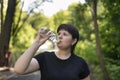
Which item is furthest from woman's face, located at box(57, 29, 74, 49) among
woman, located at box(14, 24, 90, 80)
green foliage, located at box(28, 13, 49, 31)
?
green foliage, located at box(28, 13, 49, 31)

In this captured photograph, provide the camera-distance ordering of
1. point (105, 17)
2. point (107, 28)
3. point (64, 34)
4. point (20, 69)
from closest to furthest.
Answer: point (20, 69) < point (64, 34) < point (105, 17) < point (107, 28)

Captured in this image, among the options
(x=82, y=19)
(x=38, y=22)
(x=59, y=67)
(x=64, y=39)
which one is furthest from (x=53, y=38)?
(x=38, y=22)

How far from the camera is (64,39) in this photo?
454cm

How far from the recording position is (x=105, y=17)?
18.1m

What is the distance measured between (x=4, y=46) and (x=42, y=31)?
17.1m

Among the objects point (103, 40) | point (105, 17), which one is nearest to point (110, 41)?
point (103, 40)

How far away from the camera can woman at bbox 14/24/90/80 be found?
431 cm

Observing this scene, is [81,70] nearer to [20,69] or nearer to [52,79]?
[52,79]

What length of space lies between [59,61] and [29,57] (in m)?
0.38

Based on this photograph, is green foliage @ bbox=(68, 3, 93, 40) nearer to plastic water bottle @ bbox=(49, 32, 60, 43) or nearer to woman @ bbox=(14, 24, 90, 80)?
woman @ bbox=(14, 24, 90, 80)

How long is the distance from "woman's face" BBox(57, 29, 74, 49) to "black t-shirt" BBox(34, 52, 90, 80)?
13 cm

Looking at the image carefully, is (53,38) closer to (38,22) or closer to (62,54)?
(62,54)

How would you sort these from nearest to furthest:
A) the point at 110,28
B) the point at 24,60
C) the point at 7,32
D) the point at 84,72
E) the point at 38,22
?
the point at 24,60, the point at 84,72, the point at 110,28, the point at 7,32, the point at 38,22

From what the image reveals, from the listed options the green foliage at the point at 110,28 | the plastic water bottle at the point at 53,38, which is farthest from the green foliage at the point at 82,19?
the plastic water bottle at the point at 53,38
